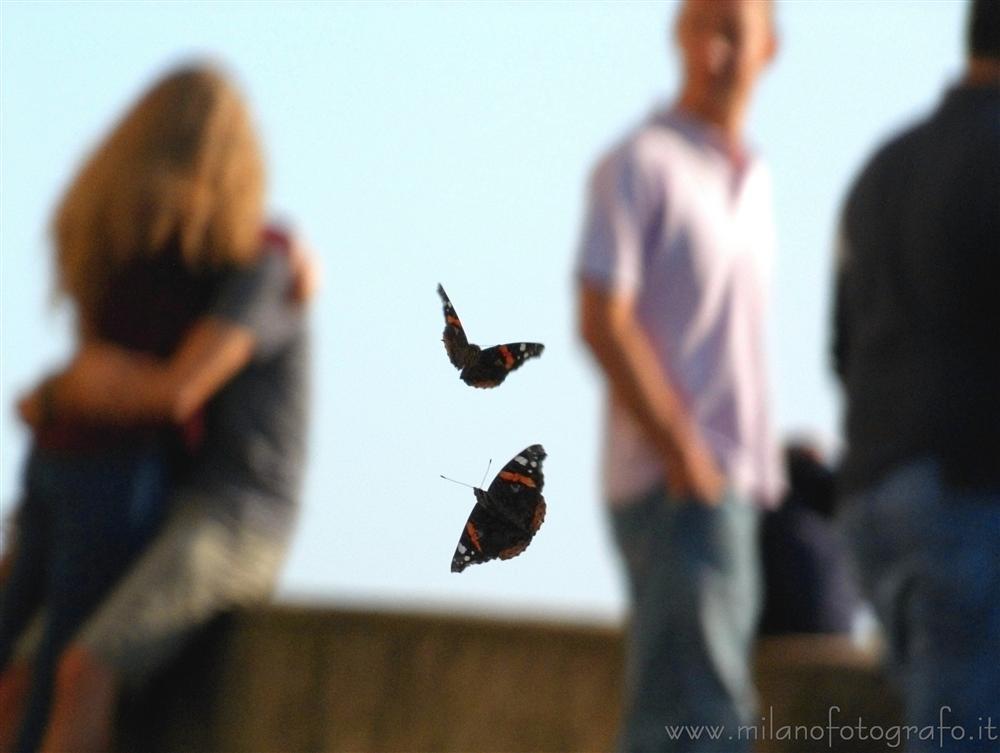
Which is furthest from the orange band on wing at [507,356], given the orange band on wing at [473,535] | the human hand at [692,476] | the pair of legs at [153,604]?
the pair of legs at [153,604]

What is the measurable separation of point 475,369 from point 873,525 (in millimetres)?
1510

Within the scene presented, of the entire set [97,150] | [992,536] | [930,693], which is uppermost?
[97,150]

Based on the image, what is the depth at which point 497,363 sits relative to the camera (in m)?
1.49

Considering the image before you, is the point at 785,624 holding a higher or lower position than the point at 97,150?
lower

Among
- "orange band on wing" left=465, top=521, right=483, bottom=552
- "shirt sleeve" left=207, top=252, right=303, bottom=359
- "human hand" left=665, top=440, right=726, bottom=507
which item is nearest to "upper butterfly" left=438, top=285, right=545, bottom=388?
"orange band on wing" left=465, top=521, right=483, bottom=552

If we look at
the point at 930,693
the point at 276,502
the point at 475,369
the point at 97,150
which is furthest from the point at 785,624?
the point at 475,369

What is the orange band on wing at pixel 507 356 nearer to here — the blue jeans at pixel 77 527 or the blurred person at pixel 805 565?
the blurred person at pixel 805 565

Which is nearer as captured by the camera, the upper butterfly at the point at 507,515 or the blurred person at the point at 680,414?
the upper butterfly at the point at 507,515

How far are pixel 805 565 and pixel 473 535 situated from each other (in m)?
1.93

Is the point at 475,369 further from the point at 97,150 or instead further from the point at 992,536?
the point at 97,150

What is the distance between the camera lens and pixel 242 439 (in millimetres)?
3521

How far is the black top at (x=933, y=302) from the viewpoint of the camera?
280cm

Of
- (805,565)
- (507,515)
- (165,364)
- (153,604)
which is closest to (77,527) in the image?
(153,604)

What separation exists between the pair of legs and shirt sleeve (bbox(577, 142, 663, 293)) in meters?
A: 0.84
